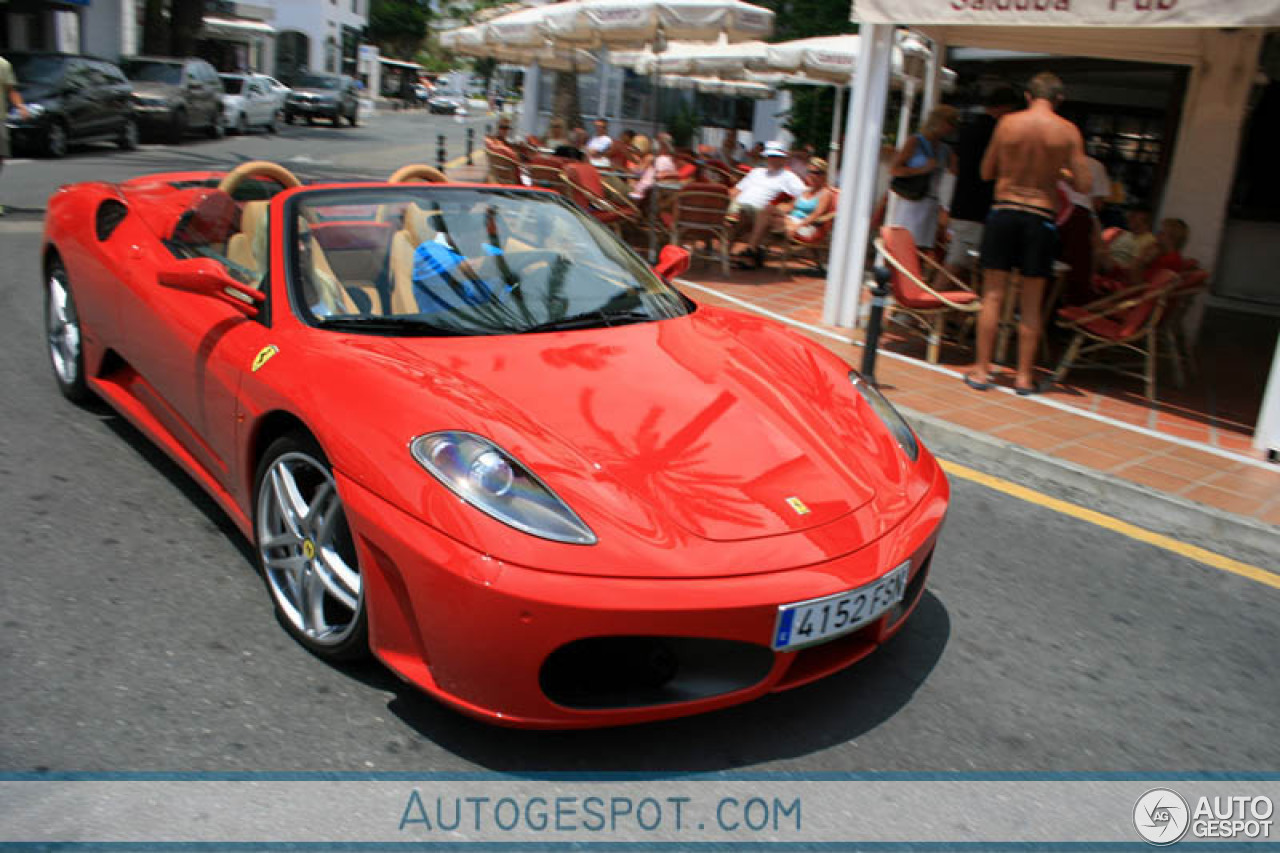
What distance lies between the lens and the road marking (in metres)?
4.32

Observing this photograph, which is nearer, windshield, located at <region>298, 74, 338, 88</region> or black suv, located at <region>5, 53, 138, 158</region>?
black suv, located at <region>5, 53, 138, 158</region>

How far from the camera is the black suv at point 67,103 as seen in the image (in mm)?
16812

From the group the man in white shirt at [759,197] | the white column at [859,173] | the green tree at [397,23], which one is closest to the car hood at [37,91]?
the man in white shirt at [759,197]

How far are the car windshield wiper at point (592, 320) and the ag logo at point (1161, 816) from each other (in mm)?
2076

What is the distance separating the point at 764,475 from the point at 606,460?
17.1 inches

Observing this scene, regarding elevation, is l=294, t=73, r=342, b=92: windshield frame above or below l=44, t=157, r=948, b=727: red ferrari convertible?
above

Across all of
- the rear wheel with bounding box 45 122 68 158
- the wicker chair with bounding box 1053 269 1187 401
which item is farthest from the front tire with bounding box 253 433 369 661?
the rear wheel with bounding box 45 122 68 158

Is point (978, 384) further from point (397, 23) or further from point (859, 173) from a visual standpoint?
point (397, 23)

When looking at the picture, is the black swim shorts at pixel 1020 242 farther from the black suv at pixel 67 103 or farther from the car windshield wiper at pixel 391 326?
the black suv at pixel 67 103

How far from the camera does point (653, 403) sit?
3.02m

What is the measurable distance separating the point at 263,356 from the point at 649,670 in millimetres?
A: 1537

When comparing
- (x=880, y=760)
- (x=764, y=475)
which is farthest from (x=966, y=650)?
(x=764, y=475)

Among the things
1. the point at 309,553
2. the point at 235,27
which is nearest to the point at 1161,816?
the point at 309,553

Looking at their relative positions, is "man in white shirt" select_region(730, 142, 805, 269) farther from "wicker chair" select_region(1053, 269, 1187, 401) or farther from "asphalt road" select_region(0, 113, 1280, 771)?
"asphalt road" select_region(0, 113, 1280, 771)
